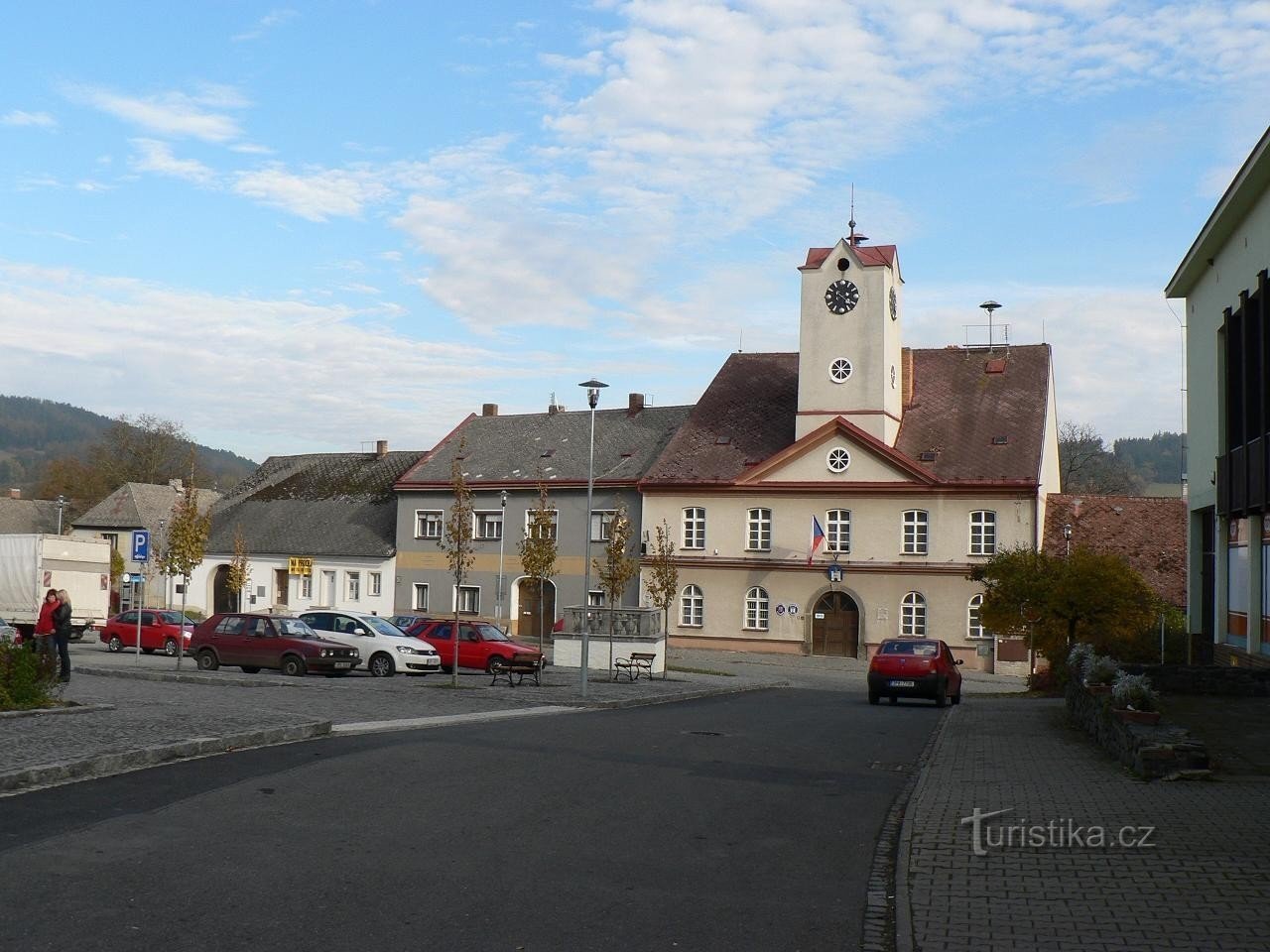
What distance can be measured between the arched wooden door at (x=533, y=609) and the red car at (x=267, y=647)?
24.7 meters

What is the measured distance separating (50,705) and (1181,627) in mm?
32248

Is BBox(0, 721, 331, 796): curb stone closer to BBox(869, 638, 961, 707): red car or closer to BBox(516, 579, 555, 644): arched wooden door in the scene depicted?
BBox(869, 638, 961, 707): red car

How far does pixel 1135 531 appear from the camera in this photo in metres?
50.8

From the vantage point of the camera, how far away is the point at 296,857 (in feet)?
28.7

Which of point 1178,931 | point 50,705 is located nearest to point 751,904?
point 1178,931

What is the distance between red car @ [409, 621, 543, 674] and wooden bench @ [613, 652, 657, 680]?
2.46 m

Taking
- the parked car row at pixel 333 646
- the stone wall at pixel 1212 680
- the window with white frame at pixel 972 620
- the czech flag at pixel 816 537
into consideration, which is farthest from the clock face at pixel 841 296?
the stone wall at pixel 1212 680

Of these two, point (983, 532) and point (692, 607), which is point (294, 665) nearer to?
point (692, 607)

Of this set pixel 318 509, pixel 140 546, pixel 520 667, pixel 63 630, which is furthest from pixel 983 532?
pixel 63 630

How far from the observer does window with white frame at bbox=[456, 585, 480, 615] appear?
58312mm

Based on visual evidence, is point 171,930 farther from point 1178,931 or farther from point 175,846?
point 1178,931

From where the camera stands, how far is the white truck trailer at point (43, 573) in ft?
138

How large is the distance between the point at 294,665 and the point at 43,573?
1611 cm
